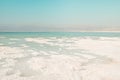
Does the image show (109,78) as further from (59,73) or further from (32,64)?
(32,64)

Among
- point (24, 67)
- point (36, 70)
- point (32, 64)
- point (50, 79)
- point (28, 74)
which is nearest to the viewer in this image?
point (50, 79)

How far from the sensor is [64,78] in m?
6.27

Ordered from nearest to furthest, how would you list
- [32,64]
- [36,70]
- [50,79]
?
[50,79]
[36,70]
[32,64]

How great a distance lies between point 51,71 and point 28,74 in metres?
1.03

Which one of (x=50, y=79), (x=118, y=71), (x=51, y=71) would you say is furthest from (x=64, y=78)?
(x=118, y=71)

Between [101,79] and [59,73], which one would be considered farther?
[59,73]

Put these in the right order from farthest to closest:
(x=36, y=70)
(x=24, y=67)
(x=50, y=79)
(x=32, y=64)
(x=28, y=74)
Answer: (x=32, y=64) → (x=24, y=67) → (x=36, y=70) → (x=28, y=74) → (x=50, y=79)

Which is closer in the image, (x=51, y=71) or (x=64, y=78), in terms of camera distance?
(x=64, y=78)

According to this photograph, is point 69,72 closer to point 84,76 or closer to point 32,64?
point 84,76

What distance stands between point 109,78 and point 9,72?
4.22 meters

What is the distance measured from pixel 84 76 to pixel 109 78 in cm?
96

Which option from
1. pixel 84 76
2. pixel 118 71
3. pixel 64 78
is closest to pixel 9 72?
pixel 64 78

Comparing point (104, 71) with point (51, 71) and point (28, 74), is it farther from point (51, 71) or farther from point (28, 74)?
point (28, 74)

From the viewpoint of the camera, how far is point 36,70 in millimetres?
7535
